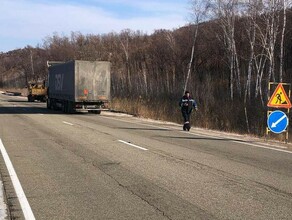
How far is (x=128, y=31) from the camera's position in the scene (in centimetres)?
10900

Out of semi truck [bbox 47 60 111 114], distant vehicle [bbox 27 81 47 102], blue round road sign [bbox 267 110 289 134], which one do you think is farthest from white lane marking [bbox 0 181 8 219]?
distant vehicle [bbox 27 81 47 102]

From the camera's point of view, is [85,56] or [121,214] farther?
[85,56]

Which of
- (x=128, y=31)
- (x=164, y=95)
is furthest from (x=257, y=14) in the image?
(x=128, y=31)

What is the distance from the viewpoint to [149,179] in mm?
8547

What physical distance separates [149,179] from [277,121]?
8.52 m

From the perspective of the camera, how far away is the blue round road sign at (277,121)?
51.3ft

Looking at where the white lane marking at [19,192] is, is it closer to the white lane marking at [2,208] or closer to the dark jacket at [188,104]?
the white lane marking at [2,208]

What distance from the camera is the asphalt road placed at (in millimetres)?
6402

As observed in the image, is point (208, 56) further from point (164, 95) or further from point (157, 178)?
point (157, 178)

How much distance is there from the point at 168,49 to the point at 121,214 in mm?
62061

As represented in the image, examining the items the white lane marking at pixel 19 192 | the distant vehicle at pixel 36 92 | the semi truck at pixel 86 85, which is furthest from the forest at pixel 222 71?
the white lane marking at pixel 19 192

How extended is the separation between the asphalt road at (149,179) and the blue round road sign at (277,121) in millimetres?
1447

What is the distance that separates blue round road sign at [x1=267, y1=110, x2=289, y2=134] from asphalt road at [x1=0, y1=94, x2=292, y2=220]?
1.45 m

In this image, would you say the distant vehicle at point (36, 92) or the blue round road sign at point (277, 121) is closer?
the blue round road sign at point (277, 121)
